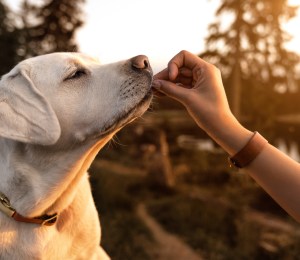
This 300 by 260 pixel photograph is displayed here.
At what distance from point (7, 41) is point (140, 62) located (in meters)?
14.7

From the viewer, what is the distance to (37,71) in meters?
2.61

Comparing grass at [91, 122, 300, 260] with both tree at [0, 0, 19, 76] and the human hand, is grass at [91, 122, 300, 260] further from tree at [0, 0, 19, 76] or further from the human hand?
tree at [0, 0, 19, 76]

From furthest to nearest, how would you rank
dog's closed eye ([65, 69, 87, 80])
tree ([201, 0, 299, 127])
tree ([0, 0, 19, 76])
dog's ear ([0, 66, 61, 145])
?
tree ([0, 0, 19, 76]) → tree ([201, 0, 299, 127]) → dog's closed eye ([65, 69, 87, 80]) → dog's ear ([0, 66, 61, 145])

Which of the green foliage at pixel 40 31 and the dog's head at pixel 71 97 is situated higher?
the dog's head at pixel 71 97

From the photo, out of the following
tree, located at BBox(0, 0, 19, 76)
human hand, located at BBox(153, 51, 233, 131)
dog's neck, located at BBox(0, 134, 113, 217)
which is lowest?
tree, located at BBox(0, 0, 19, 76)

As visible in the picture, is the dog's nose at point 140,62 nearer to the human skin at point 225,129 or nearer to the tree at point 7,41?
the human skin at point 225,129

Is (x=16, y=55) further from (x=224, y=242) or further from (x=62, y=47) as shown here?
(x=224, y=242)

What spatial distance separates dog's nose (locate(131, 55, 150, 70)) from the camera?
2461 millimetres

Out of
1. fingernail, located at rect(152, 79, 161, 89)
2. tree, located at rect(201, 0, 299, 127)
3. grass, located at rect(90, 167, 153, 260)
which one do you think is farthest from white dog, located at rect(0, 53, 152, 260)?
tree, located at rect(201, 0, 299, 127)

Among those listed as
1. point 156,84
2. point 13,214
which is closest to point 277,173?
point 156,84

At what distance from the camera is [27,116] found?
230cm

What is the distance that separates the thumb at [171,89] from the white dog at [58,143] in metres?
0.18

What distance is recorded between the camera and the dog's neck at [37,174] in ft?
8.18

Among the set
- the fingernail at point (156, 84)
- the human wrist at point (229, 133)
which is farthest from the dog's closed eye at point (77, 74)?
the human wrist at point (229, 133)
